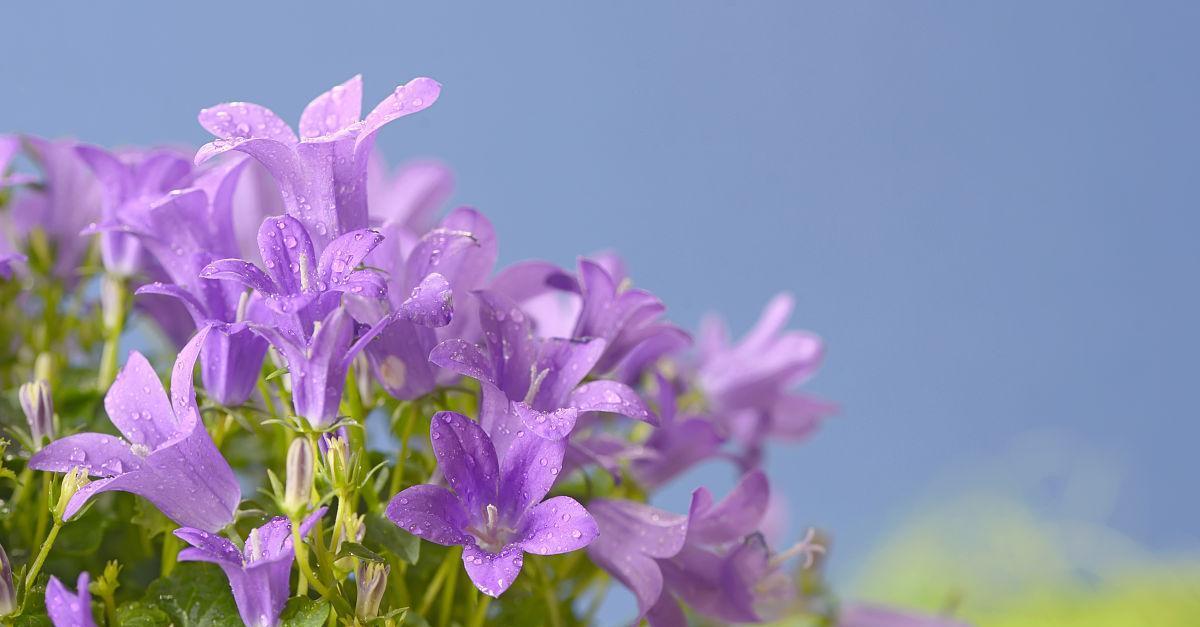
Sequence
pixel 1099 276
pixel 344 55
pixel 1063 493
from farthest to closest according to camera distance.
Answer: pixel 1099 276 → pixel 344 55 → pixel 1063 493

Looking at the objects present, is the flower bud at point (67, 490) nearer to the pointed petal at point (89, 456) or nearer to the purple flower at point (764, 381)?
the pointed petal at point (89, 456)

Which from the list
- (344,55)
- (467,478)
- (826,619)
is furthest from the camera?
(344,55)

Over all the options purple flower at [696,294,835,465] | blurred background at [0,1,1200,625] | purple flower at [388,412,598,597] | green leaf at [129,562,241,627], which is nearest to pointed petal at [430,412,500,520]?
purple flower at [388,412,598,597]

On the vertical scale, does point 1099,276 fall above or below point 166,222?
above

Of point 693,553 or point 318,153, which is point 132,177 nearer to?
point 318,153

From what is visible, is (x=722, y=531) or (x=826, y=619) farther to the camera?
(x=826, y=619)

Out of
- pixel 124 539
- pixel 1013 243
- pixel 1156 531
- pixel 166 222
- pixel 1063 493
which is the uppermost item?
pixel 1013 243

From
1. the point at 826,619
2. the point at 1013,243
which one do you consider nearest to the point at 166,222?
the point at 826,619

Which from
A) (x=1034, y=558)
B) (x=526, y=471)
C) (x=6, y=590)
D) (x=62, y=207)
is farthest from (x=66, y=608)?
(x=1034, y=558)

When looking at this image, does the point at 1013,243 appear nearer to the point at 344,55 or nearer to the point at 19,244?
the point at 344,55
